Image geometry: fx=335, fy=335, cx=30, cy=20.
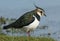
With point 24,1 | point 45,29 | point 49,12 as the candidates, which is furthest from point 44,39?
point 24,1

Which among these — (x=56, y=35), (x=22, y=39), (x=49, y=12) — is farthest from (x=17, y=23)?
(x=49, y=12)

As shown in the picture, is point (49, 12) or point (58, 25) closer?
point (58, 25)

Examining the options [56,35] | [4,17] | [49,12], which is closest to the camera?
[56,35]

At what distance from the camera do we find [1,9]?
18.2m

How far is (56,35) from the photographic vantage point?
13.8 m

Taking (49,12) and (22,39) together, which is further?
(49,12)

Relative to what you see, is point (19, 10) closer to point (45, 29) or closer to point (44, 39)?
point (45, 29)

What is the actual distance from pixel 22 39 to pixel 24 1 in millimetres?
8574

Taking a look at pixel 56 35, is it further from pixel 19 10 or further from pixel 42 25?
pixel 19 10

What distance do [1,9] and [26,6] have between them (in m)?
1.38

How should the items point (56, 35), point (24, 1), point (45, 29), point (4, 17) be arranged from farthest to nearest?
point (24, 1) → point (4, 17) → point (45, 29) → point (56, 35)

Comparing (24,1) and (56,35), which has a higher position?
(24,1)

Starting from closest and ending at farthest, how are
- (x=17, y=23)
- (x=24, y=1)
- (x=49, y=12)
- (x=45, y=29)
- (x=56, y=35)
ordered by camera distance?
(x=17, y=23)
(x=56, y=35)
(x=45, y=29)
(x=49, y=12)
(x=24, y=1)

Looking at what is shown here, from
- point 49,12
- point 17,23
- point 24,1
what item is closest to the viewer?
point 17,23
